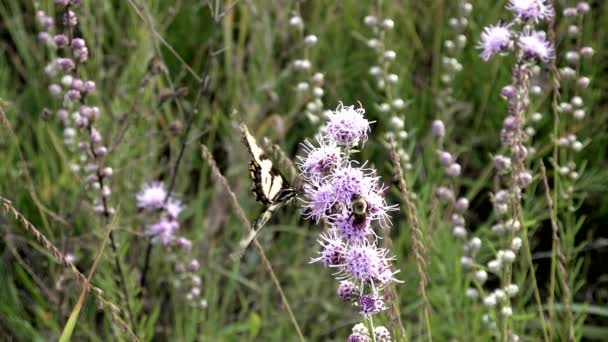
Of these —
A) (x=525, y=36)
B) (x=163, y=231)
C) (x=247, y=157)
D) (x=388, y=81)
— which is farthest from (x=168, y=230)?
(x=525, y=36)

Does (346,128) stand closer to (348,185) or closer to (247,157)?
(348,185)

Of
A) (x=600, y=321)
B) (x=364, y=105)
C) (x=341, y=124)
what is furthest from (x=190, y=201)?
(x=341, y=124)

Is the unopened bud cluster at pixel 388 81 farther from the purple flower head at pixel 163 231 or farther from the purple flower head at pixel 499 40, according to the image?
the purple flower head at pixel 163 231

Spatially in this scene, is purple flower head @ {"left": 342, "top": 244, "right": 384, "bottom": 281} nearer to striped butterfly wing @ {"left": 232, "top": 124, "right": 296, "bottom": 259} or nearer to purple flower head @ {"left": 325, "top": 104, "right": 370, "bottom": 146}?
purple flower head @ {"left": 325, "top": 104, "right": 370, "bottom": 146}

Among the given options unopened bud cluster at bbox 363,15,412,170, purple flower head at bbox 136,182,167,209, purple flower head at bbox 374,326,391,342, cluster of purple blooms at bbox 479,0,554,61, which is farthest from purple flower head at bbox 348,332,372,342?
purple flower head at bbox 136,182,167,209

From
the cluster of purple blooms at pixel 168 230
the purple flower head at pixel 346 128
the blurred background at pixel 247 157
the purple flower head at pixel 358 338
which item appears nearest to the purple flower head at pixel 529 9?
the blurred background at pixel 247 157

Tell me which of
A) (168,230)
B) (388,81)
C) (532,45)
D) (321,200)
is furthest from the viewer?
(388,81)
